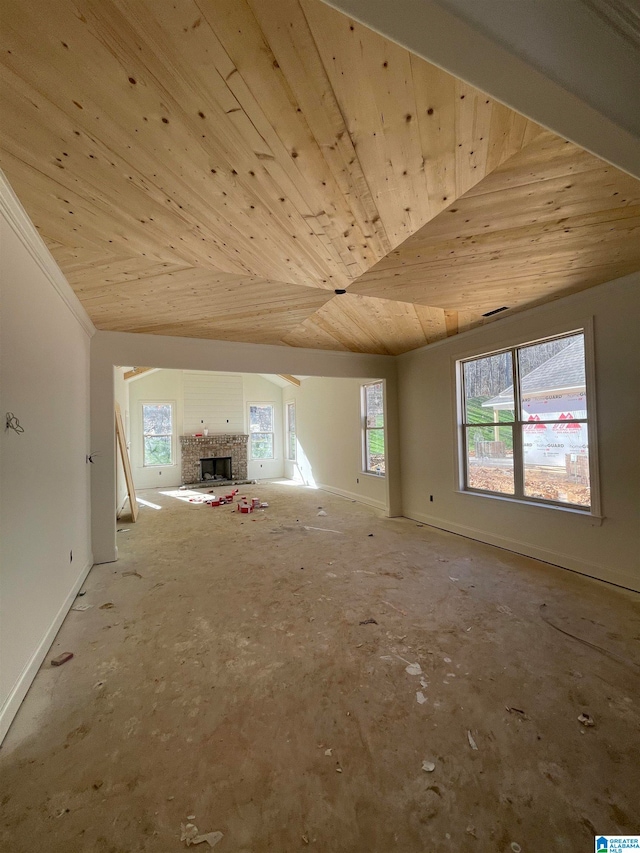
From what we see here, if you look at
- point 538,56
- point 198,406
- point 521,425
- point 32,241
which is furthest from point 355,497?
point 538,56

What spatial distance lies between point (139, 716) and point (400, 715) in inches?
52.5

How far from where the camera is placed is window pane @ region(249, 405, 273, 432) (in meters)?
10.4

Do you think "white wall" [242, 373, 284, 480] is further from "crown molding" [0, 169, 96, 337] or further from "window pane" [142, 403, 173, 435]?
"crown molding" [0, 169, 96, 337]

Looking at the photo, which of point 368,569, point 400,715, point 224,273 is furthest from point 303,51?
point 368,569

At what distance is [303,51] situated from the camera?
3.58ft

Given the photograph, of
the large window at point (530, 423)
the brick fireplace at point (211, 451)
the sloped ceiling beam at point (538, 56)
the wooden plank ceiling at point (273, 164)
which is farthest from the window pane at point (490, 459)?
the brick fireplace at point (211, 451)

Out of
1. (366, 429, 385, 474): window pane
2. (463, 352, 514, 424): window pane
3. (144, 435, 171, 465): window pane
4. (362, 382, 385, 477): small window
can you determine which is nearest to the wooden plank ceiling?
(463, 352, 514, 424): window pane

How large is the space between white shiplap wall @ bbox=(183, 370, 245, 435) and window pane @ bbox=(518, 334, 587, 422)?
7.67 metres

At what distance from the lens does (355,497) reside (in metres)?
7.04

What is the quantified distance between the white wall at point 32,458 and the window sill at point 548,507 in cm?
436

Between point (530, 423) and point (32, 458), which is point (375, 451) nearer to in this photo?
point (530, 423)

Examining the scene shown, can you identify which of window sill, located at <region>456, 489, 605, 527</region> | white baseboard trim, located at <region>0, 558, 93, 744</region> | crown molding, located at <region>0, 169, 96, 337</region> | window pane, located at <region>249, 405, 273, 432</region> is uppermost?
crown molding, located at <region>0, 169, 96, 337</region>

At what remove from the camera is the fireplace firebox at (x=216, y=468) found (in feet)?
31.4

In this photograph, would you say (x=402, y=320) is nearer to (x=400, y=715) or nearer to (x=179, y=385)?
(x=400, y=715)
